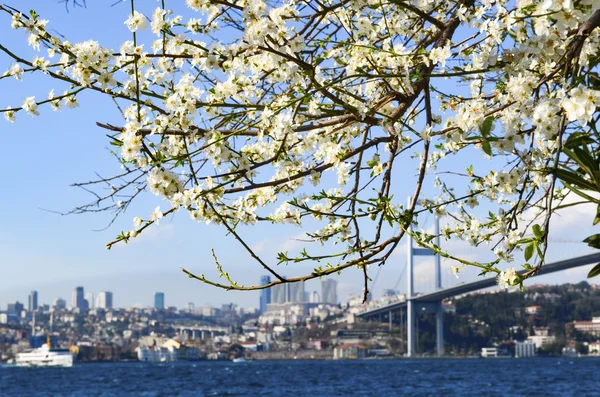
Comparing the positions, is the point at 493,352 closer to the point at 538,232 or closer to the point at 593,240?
the point at 593,240

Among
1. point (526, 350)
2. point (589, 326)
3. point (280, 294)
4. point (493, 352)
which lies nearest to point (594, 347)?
point (589, 326)

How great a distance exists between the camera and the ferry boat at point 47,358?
67.2 metres

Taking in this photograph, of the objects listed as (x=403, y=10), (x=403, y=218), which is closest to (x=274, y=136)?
(x=403, y=218)

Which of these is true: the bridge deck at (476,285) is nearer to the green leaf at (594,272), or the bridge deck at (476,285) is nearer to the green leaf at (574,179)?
the green leaf at (594,272)

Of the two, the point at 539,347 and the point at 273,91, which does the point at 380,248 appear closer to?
the point at 273,91

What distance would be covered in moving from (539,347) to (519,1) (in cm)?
6751

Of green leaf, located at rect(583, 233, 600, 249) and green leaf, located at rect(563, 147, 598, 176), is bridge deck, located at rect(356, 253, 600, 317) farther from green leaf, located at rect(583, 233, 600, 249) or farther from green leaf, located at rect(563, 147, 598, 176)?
green leaf, located at rect(563, 147, 598, 176)

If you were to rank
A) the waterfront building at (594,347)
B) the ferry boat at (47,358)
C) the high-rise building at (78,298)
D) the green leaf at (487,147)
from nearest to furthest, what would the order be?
the green leaf at (487,147) → the waterfront building at (594,347) → the ferry boat at (47,358) → the high-rise building at (78,298)

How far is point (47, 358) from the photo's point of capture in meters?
67.9

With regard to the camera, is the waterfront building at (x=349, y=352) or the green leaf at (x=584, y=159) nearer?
the green leaf at (x=584, y=159)

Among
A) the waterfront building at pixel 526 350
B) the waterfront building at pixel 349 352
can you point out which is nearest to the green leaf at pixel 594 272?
the waterfront building at pixel 526 350

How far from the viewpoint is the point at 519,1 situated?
1681 millimetres

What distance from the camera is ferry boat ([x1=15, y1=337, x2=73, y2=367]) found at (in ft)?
221


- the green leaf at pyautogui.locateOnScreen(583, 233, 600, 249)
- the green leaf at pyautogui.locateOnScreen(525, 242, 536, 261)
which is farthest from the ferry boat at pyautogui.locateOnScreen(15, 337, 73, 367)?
the green leaf at pyautogui.locateOnScreen(525, 242, 536, 261)
